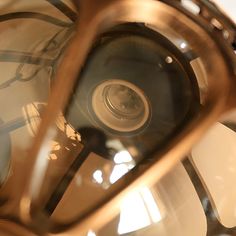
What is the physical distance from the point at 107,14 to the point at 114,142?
11 cm

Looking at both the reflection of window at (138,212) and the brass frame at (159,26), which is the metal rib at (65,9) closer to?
the brass frame at (159,26)

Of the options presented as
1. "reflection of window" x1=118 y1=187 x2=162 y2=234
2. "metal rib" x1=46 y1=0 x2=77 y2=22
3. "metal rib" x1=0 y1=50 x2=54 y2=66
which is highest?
"metal rib" x1=46 y1=0 x2=77 y2=22

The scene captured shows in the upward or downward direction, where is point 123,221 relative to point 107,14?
downward

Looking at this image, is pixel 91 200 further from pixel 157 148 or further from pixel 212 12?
pixel 212 12

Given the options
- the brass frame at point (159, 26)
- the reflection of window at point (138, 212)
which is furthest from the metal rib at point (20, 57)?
the reflection of window at point (138, 212)

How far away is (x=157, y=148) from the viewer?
0.49 meters

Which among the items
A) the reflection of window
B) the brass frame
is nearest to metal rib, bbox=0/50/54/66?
the brass frame

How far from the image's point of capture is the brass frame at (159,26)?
48cm

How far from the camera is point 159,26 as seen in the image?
50 centimetres

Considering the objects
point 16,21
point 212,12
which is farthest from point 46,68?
point 212,12

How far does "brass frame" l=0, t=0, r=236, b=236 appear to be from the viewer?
0.48 meters

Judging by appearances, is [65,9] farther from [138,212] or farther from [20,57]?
[138,212]

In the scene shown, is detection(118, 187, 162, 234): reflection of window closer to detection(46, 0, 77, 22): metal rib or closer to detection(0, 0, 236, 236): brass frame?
detection(0, 0, 236, 236): brass frame

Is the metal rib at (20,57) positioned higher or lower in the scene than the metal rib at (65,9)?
lower
